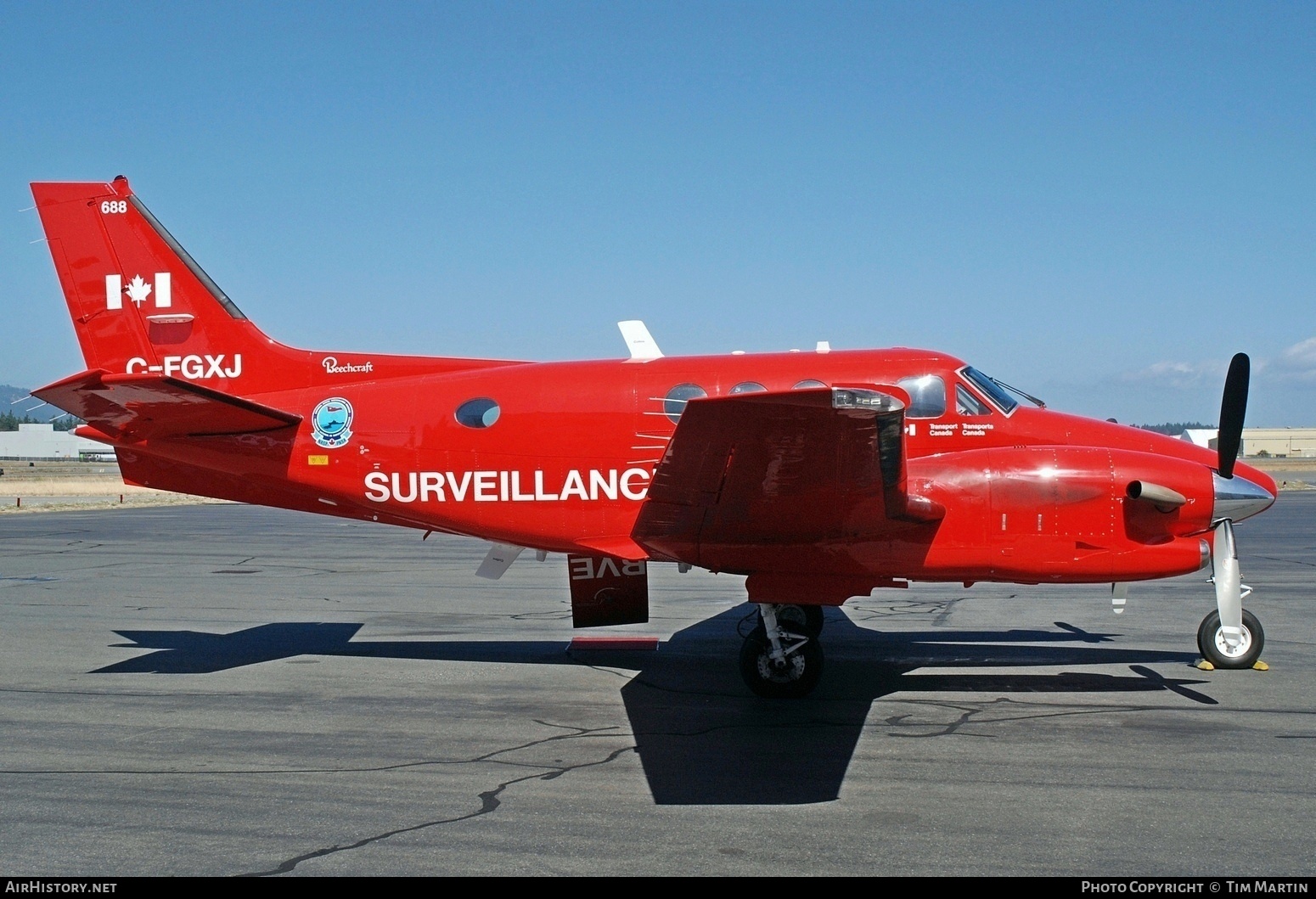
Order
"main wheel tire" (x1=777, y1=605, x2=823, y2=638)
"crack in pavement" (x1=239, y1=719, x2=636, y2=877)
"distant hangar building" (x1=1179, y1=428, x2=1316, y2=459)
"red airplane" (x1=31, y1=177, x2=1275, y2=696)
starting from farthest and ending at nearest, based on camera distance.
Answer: "distant hangar building" (x1=1179, y1=428, x2=1316, y2=459) < "main wheel tire" (x1=777, y1=605, x2=823, y2=638) < "red airplane" (x1=31, y1=177, x2=1275, y2=696) < "crack in pavement" (x1=239, y1=719, x2=636, y2=877)

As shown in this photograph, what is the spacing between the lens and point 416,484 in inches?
423

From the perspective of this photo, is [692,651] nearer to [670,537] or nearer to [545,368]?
[670,537]

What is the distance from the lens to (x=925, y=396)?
1027 cm

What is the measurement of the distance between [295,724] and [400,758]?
1.51 metres

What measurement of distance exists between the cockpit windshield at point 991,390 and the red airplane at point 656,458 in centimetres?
3

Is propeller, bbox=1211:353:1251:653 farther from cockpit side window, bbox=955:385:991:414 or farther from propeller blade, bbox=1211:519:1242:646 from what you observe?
cockpit side window, bbox=955:385:991:414

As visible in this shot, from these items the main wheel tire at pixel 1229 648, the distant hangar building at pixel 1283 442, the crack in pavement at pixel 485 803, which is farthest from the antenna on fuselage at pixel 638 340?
the distant hangar building at pixel 1283 442

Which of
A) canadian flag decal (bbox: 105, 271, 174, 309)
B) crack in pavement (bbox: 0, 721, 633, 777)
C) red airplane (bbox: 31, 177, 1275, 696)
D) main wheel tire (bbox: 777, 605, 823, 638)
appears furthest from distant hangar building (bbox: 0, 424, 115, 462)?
crack in pavement (bbox: 0, 721, 633, 777)

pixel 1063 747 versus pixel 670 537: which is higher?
pixel 670 537

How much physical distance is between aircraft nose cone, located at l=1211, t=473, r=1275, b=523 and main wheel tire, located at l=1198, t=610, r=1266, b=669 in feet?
4.16

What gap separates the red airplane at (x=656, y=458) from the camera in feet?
30.2

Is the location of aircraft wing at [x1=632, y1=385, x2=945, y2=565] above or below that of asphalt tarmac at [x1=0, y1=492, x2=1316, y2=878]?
above

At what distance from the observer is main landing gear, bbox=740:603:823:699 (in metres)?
9.49
